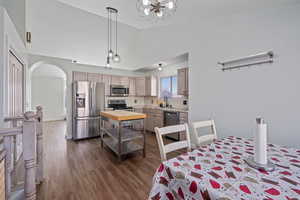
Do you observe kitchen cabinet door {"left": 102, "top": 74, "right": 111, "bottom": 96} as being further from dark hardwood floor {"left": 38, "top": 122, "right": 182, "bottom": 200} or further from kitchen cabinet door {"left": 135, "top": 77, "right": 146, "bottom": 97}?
dark hardwood floor {"left": 38, "top": 122, "right": 182, "bottom": 200}

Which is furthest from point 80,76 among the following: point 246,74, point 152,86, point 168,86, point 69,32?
point 246,74

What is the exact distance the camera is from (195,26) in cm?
306

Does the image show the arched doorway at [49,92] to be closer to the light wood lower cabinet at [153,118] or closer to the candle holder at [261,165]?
the light wood lower cabinet at [153,118]

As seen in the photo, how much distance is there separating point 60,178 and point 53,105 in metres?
6.73

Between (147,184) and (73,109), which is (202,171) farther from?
(73,109)

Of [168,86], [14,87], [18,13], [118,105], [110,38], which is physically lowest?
[118,105]

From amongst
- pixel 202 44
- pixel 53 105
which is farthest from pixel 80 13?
pixel 53 105

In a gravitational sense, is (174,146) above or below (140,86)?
below

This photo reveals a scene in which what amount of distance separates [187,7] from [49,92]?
806 cm

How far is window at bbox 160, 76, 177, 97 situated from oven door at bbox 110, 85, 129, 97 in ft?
4.70

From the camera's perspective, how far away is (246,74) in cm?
234

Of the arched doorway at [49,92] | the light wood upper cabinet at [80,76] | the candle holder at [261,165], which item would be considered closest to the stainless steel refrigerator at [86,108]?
the light wood upper cabinet at [80,76]

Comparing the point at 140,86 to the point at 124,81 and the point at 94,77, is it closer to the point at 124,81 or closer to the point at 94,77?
the point at 124,81

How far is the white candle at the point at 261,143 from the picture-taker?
38.1 inches
